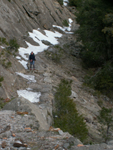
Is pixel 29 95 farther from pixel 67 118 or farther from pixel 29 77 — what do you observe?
pixel 67 118

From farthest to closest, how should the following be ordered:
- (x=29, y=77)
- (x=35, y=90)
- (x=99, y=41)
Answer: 1. (x=99, y=41)
2. (x=29, y=77)
3. (x=35, y=90)

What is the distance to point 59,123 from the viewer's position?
575 cm

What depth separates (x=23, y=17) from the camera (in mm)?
19172

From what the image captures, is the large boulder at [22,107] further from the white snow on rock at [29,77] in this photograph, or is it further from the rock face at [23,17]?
the rock face at [23,17]

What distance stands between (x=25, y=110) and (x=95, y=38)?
11.9 meters

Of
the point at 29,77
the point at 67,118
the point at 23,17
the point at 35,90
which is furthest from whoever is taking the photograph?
the point at 23,17

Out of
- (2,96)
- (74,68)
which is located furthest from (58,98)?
(74,68)

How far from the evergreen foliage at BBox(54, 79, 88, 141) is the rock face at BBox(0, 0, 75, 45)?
296 inches

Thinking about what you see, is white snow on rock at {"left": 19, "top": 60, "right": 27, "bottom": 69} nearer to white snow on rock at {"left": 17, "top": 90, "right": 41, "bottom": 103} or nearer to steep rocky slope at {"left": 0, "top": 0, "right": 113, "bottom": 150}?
steep rocky slope at {"left": 0, "top": 0, "right": 113, "bottom": 150}

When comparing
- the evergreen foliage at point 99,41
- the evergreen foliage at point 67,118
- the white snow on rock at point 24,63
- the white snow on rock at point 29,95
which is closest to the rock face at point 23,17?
the white snow on rock at point 24,63

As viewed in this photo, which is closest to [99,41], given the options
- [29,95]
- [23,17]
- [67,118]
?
[23,17]

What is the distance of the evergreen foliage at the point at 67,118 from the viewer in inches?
221

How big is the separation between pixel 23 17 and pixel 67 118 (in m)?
15.6

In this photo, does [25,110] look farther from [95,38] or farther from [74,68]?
[95,38]
